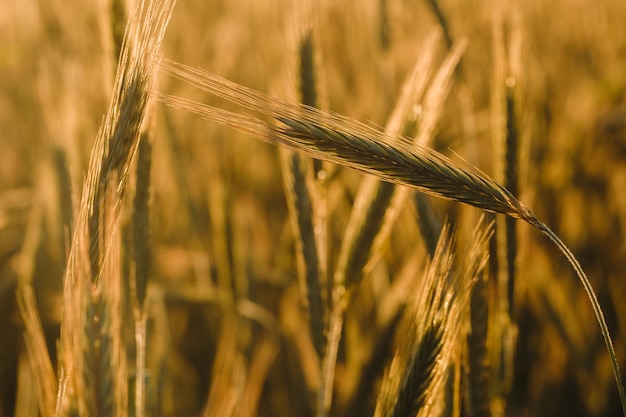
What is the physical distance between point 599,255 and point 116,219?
1.51 m

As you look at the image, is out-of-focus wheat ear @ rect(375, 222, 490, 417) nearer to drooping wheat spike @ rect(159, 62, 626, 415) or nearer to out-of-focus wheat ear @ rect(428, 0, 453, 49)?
drooping wheat spike @ rect(159, 62, 626, 415)

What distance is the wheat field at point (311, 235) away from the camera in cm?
64

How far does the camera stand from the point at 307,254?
35.5 inches

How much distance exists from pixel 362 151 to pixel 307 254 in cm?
28

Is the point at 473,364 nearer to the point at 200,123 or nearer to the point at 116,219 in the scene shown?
the point at 116,219

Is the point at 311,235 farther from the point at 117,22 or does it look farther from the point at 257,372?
the point at 257,372

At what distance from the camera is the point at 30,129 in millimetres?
2539

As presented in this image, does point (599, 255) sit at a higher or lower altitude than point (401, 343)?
higher

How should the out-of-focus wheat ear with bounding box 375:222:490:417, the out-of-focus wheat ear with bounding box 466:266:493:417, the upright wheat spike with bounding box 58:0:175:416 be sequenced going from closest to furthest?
the upright wheat spike with bounding box 58:0:175:416 → the out-of-focus wheat ear with bounding box 375:222:490:417 → the out-of-focus wheat ear with bounding box 466:266:493:417

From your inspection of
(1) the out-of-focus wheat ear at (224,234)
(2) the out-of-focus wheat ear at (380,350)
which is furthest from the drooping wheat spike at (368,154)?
(1) the out-of-focus wheat ear at (224,234)

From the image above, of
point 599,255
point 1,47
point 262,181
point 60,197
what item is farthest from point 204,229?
point 1,47

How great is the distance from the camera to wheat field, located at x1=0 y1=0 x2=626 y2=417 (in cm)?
64

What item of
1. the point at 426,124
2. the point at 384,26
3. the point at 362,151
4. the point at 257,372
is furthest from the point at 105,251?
the point at 384,26

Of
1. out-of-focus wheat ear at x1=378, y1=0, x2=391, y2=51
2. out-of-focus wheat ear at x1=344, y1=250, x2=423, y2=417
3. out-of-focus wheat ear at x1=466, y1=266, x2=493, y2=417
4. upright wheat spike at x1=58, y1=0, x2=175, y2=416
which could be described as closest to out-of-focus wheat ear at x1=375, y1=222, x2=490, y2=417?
out-of-focus wheat ear at x1=466, y1=266, x2=493, y2=417
